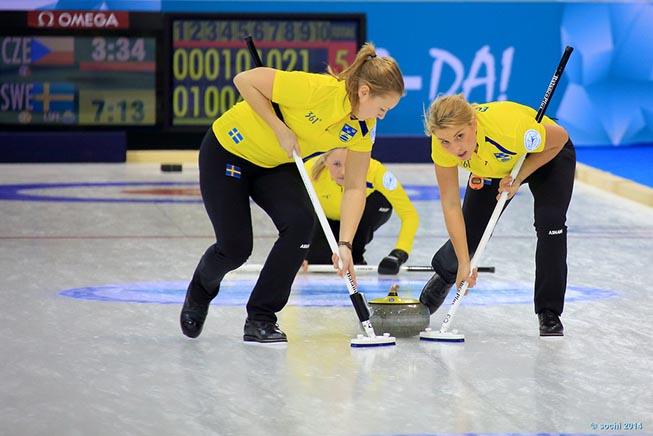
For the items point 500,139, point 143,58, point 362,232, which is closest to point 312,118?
point 500,139

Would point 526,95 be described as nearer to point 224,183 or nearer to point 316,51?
point 316,51

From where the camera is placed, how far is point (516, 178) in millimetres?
4746

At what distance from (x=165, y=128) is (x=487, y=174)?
22.8ft

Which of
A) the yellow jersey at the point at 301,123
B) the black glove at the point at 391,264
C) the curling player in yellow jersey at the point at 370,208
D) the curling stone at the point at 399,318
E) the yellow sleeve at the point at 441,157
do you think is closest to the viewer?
the yellow jersey at the point at 301,123

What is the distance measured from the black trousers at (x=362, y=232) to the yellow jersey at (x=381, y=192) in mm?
81

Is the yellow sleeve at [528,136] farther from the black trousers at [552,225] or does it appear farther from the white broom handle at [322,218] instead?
the white broom handle at [322,218]

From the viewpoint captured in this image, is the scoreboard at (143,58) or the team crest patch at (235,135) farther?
the scoreboard at (143,58)

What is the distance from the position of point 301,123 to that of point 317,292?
1453 mm

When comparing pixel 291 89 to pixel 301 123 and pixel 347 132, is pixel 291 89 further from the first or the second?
pixel 347 132

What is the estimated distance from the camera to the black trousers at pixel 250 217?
4.53 meters

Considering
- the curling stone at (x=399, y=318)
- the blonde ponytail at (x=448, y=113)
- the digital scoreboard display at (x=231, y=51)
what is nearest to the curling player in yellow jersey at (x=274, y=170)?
the blonde ponytail at (x=448, y=113)

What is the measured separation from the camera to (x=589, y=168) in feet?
34.6

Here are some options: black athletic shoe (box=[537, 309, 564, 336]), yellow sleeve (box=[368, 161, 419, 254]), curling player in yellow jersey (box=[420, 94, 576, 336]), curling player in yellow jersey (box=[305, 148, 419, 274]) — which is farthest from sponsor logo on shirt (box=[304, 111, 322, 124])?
yellow sleeve (box=[368, 161, 419, 254])

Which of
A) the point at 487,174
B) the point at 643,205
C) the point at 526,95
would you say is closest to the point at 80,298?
the point at 487,174
